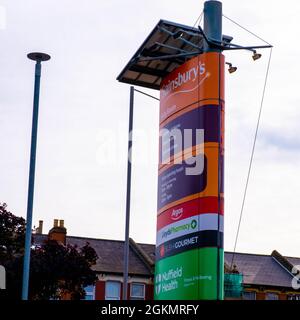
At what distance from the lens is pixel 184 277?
20500 millimetres

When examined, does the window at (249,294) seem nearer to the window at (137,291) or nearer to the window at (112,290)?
the window at (137,291)

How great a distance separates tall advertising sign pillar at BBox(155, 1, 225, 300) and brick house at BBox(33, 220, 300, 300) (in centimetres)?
3422

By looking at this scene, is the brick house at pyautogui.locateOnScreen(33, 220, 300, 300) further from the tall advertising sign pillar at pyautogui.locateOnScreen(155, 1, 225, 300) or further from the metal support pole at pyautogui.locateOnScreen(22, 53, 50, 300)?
the tall advertising sign pillar at pyautogui.locateOnScreen(155, 1, 225, 300)

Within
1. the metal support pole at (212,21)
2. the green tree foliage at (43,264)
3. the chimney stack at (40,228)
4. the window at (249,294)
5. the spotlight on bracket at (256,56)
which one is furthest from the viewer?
the chimney stack at (40,228)

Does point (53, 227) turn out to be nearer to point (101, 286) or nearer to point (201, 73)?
point (101, 286)

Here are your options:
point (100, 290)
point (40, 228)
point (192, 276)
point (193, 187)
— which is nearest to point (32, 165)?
point (193, 187)

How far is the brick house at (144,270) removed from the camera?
5612 cm

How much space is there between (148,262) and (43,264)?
20955 millimetres

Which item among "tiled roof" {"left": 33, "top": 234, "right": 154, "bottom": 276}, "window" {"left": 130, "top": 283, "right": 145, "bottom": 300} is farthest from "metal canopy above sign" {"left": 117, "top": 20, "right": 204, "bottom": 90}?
"window" {"left": 130, "top": 283, "right": 145, "bottom": 300}

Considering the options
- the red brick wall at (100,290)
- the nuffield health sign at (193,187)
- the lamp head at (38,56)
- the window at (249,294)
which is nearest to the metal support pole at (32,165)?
the lamp head at (38,56)

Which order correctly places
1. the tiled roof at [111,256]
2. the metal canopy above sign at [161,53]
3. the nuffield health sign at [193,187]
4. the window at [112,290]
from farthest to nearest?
the tiled roof at [111,256]
the window at [112,290]
the metal canopy above sign at [161,53]
the nuffield health sign at [193,187]
